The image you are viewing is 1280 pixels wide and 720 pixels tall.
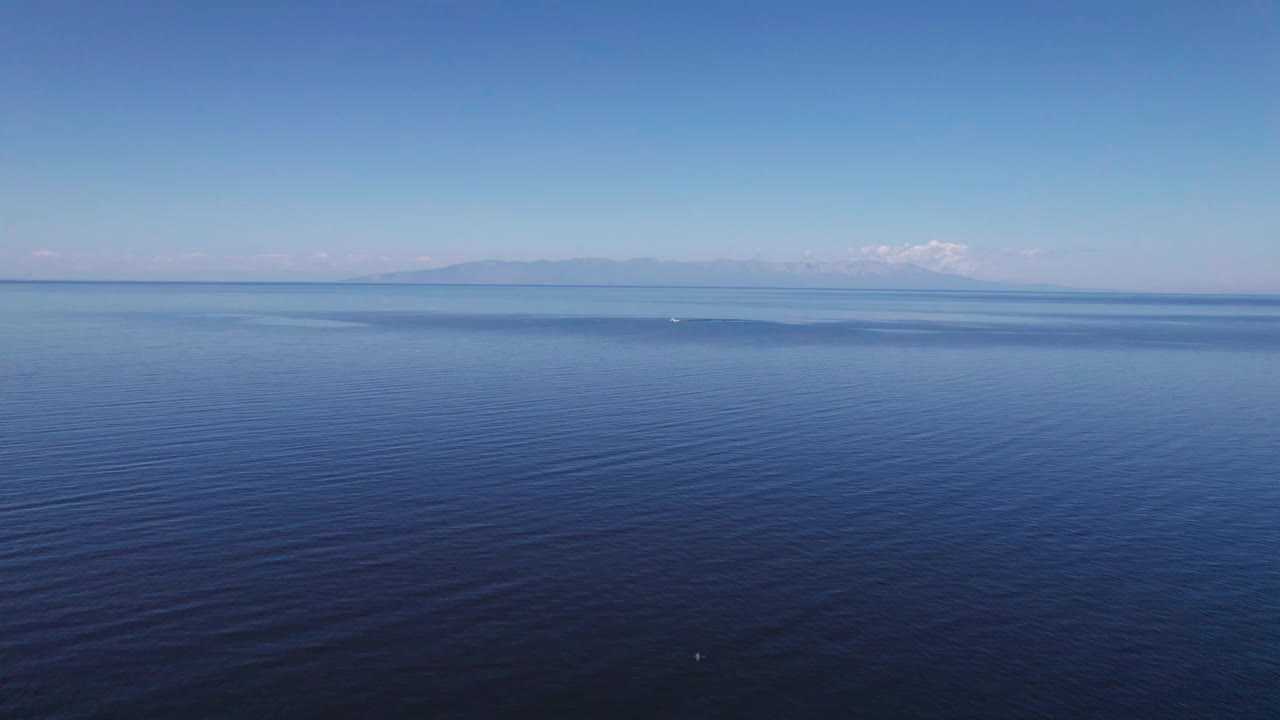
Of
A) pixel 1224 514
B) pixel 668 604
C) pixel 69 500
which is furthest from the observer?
pixel 1224 514

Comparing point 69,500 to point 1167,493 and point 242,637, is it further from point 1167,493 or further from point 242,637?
point 1167,493

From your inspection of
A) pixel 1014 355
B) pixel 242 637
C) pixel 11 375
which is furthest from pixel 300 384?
pixel 1014 355

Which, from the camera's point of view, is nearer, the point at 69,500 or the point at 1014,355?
the point at 69,500

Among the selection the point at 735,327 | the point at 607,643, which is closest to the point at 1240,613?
the point at 607,643

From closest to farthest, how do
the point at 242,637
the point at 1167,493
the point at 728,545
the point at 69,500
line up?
1. the point at 242,637
2. the point at 728,545
3. the point at 69,500
4. the point at 1167,493

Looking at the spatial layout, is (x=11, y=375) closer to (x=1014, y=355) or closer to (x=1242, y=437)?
(x=1242, y=437)

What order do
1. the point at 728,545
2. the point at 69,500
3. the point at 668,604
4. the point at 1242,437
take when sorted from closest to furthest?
the point at 668,604 → the point at 728,545 → the point at 69,500 → the point at 1242,437
